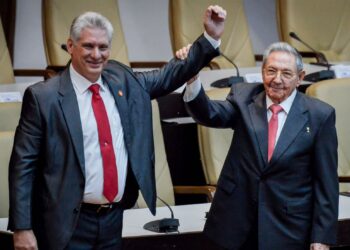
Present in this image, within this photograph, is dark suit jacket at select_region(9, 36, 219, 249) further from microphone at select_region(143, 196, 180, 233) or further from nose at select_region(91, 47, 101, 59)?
microphone at select_region(143, 196, 180, 233)

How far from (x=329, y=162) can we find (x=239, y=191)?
11.2 inches

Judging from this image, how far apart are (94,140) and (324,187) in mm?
729

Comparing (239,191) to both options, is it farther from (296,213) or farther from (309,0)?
(309,0)

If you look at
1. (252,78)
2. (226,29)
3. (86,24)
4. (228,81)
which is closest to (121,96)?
(86,24)

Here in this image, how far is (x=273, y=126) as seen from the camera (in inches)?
110

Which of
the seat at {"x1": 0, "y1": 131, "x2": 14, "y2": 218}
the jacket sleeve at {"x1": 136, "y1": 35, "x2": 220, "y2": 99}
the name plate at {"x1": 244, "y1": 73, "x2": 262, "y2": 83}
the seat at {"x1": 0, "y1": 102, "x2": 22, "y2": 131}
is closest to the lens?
the jacket sleeve at {"x1": 136, "y1": 35, "x2": 220, "y2": 99}

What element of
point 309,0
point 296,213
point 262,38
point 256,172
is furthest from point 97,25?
point 262,38

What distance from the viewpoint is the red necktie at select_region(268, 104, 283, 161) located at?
276 cm

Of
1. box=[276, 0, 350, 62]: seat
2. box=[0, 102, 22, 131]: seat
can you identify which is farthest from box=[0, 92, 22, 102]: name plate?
box=[276, 0, 350, 62]: seat

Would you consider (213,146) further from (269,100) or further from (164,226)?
(269,100)

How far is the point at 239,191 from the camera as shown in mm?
2783

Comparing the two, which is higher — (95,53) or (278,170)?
(95,53)

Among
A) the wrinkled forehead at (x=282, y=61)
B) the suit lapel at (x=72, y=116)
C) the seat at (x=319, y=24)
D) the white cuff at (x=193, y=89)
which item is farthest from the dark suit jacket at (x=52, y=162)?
the seat at (x=319, y=24)

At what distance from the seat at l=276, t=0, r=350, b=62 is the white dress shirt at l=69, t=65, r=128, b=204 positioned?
330cm
